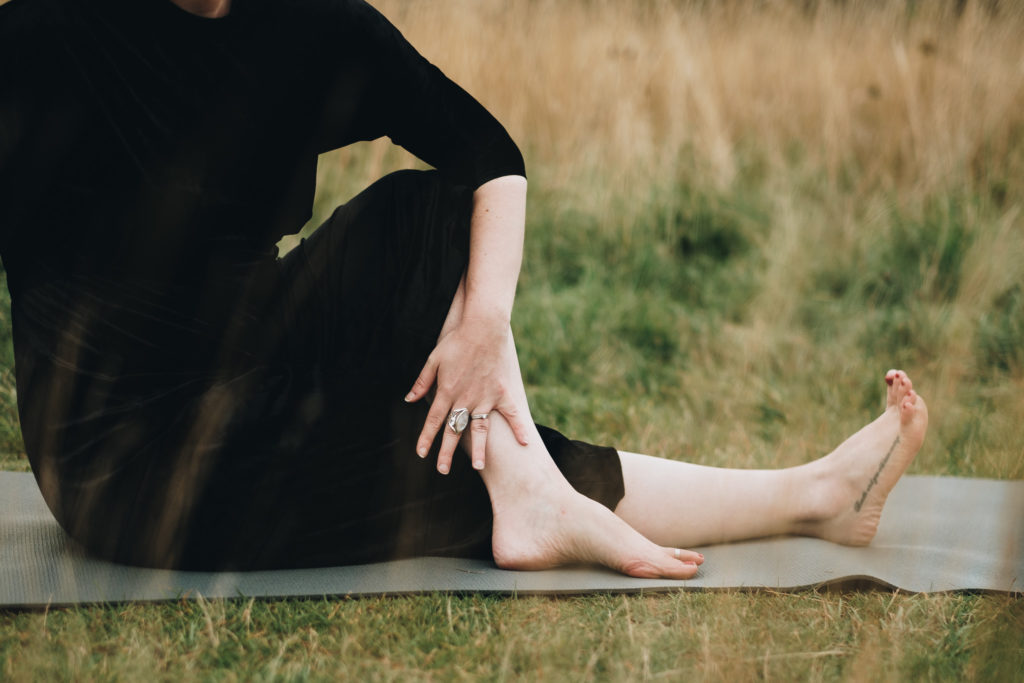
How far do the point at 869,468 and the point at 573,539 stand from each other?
0.73 meters

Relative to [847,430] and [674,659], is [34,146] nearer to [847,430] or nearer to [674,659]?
[674,659]

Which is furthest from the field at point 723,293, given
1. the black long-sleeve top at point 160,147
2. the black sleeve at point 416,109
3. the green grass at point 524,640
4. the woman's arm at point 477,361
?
the black sleeve at point 416,109

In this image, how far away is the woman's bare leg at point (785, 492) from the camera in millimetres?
2281

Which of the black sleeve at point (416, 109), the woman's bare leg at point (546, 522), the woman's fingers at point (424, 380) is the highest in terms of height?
the black sleeve at point (416, 109)

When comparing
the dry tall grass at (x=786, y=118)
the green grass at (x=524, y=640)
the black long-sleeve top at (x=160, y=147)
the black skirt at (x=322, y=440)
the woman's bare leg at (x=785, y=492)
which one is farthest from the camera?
the dry tall grass at (x=786, y=118)

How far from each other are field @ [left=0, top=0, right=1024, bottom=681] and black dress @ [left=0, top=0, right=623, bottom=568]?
0.88 feet

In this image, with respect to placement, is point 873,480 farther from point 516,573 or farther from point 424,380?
point 424,380

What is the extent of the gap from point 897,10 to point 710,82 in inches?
53.0

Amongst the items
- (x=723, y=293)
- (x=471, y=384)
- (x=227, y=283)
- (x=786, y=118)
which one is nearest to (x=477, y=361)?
(x=471, y=384)

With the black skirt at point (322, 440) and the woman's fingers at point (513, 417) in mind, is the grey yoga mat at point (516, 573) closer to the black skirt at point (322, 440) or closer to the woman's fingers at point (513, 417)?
the black skirt at point (322, 440)

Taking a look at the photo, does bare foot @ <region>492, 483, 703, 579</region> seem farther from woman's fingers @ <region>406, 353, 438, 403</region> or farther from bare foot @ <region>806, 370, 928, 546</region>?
bare foot @ <region>806, 370, 928, 546</region>

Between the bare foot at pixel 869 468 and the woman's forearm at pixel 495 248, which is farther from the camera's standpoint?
the bare foot at pixel 869 468

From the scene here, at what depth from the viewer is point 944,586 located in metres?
2.12

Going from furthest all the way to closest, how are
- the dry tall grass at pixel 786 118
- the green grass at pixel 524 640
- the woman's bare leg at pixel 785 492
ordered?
the dry tall grass at pixel 786 118 < the woman's bare leg at pixel 785 492 < the green grass at pixel 524 640
